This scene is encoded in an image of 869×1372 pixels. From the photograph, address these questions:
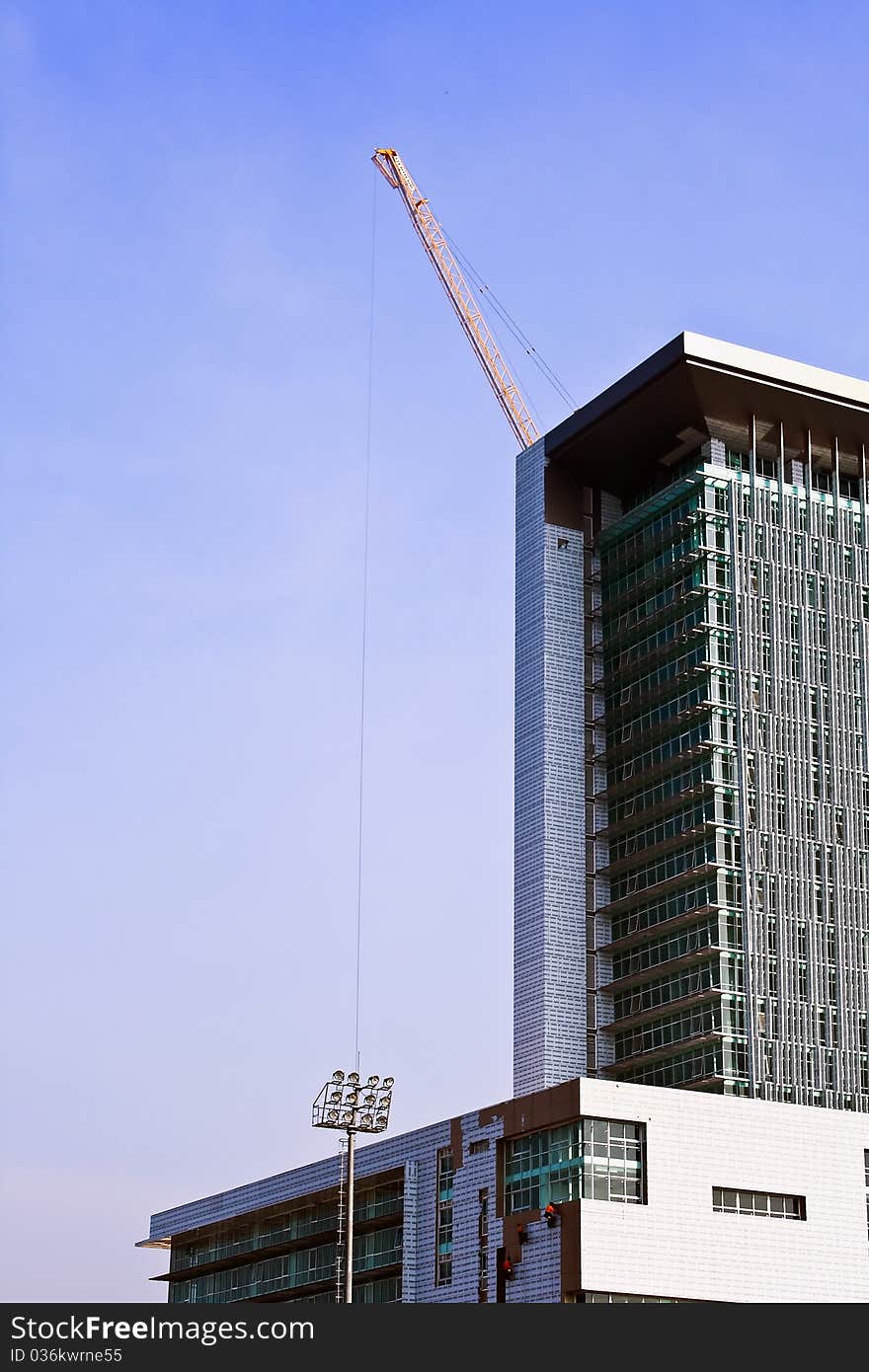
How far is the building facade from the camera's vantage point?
10850cm

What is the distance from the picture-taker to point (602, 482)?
15700cm

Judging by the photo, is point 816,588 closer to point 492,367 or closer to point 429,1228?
point 492,367

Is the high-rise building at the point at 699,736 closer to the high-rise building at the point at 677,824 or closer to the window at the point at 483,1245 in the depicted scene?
the high-rise building at the point at 677,824

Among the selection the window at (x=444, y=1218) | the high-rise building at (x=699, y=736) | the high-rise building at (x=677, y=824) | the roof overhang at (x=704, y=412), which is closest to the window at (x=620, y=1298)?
the high-rise building at (x=677, y=824)

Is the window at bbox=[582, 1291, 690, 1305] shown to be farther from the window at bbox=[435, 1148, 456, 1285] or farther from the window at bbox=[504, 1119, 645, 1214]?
the window at bbox=[435, 1148, 456, 1285]

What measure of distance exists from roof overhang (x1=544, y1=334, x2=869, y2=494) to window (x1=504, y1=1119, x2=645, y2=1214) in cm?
5715

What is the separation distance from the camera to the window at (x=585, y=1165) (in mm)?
108938

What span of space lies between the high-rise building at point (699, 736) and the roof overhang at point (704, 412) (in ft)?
0.78

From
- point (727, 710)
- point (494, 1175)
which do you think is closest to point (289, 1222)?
point (494, 1175)

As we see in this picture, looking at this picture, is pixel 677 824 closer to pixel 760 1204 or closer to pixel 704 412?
pixel 704 412

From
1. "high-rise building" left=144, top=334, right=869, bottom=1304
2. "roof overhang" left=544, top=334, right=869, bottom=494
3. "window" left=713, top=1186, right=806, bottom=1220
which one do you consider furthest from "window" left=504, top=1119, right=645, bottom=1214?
"roof overhang" left=544, top=334, right=869, bottom=494

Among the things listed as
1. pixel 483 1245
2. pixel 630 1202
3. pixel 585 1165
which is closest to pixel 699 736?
pixel 585 1165

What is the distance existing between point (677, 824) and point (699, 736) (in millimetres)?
6718

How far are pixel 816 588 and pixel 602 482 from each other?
66.3ft
